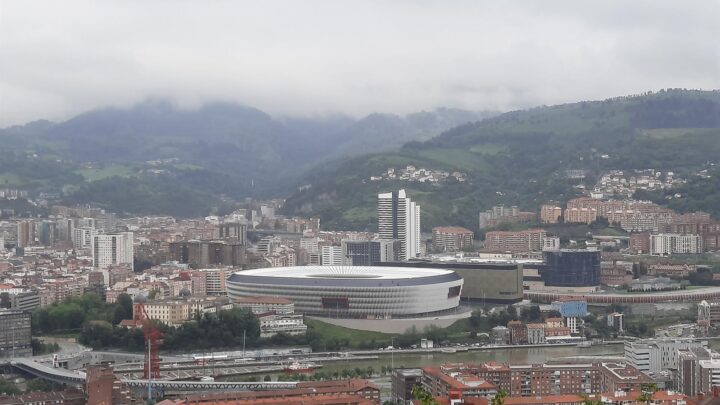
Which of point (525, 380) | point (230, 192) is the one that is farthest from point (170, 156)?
point (525, 380)

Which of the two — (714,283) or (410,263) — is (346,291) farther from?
(714,283)

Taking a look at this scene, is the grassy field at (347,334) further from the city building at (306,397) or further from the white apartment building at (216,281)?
the city building at (306,397)

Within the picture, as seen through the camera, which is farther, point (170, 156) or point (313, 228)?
point (170, 156)

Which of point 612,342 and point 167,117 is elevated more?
point 167,117

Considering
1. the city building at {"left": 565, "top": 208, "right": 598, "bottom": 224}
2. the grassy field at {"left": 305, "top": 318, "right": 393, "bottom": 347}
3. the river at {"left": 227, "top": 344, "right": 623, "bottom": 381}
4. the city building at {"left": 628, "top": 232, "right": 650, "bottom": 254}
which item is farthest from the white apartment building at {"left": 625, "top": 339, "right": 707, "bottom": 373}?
the city building at {"left": 565, "top": 208, "right": 598, "bottom": 224}

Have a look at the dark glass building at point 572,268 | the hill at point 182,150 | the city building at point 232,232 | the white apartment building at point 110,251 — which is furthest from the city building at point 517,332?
the hill at point 182,150

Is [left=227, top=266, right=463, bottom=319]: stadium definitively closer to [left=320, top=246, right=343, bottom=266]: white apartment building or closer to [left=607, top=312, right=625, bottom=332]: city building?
[left=607, top=312, right=625, bottom=332]: city building

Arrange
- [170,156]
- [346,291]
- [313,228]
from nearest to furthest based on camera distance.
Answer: [346,291] → [313,228] → [170,156]

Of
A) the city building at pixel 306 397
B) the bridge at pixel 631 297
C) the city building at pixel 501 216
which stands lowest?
the city building at pixel 306 397
